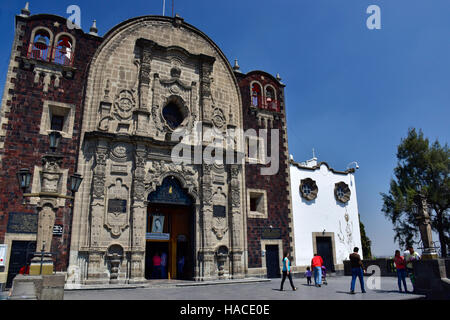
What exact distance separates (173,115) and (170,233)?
21.7ft

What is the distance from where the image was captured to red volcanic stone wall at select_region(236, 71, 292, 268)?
18.5m

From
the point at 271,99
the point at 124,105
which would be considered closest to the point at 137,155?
the point at 124,105

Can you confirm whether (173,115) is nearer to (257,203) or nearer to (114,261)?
(257,203)

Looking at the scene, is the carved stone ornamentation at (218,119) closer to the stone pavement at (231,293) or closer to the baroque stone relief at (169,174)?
the baroque stone relief at (169,174)

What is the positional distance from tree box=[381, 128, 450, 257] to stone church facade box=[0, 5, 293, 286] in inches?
580

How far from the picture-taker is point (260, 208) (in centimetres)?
1959

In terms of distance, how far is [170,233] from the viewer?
17016mm

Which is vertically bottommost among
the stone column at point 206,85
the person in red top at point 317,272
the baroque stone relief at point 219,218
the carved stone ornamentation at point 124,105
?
the person in red top at point 317,272

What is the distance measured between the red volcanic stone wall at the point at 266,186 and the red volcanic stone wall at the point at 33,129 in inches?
371

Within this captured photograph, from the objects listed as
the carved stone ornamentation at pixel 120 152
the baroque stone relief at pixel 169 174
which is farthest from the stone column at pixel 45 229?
the baroque stone relief at pixel 169 174

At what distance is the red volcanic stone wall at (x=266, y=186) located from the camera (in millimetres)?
18547

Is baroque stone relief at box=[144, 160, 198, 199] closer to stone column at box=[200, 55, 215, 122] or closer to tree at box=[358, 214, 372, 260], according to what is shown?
stone column at box=[200, 55, 215, 122]
